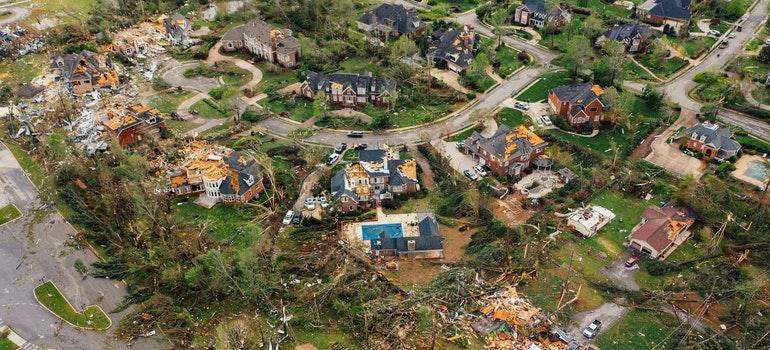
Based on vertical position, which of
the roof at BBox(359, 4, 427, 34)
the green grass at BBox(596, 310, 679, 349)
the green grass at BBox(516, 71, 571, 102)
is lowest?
the green grass at BBox(596, 310, 679, 349)

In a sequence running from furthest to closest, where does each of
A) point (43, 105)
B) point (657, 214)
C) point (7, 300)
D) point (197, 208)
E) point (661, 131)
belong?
1. point (43, 105)
2. point (661, 131)
3. point (197, 208)
4. point (657, 214)
5. point (7, 300)

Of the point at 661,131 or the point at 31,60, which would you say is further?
the point at 31,60

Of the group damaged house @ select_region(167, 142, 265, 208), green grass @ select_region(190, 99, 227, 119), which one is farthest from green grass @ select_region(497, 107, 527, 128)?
green grass @ select_region(190, 99, 227, 119)

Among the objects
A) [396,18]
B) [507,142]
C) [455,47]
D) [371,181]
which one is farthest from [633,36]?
[371,181]

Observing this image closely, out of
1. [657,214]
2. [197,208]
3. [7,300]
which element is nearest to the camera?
[7,300]

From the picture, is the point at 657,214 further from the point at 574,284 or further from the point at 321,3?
the point at 321,3

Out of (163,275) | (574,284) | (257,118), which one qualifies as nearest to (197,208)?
(163,275)

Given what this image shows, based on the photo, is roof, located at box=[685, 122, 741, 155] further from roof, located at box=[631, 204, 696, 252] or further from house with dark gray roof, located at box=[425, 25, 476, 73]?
house with dark gray roof, located at box=[425, 25, 476, 73]
